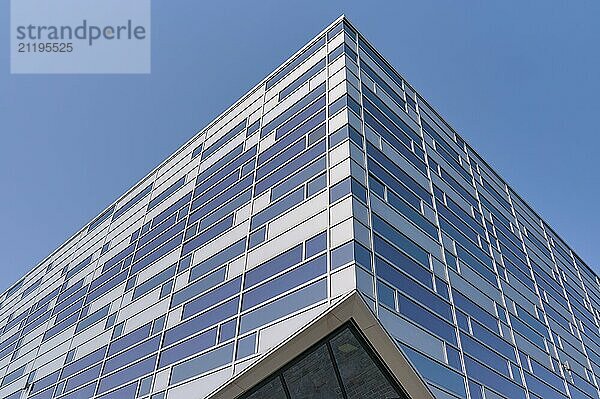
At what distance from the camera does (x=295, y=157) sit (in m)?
16.1

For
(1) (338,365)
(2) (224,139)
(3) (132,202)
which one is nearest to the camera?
(1) (338,365)

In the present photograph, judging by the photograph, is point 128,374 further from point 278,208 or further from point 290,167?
point 290,167

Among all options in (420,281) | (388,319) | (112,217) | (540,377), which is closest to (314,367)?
(388,319)

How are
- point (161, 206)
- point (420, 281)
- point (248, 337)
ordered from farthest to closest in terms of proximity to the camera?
point (161, 206), point (420, 281), point (248, 337)

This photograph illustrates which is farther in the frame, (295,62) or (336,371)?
(295,62)

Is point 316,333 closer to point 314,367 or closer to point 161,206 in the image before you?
point 314,367

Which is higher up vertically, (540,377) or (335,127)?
(335,127)

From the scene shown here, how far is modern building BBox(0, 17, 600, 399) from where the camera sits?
1162 centimetres

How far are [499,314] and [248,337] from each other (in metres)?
9.87

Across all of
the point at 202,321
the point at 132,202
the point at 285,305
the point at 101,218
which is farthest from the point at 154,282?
the point at 101,218

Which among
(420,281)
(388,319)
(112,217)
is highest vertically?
(112,217)

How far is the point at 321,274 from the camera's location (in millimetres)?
11953

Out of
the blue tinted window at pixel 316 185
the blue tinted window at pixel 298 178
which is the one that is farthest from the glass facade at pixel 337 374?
the blue tinted window at pixel 298 178

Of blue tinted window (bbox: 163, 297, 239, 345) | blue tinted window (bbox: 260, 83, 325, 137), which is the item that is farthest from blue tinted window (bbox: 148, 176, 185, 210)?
blue tinted window (bbox: 163, 297, 239, 345)
